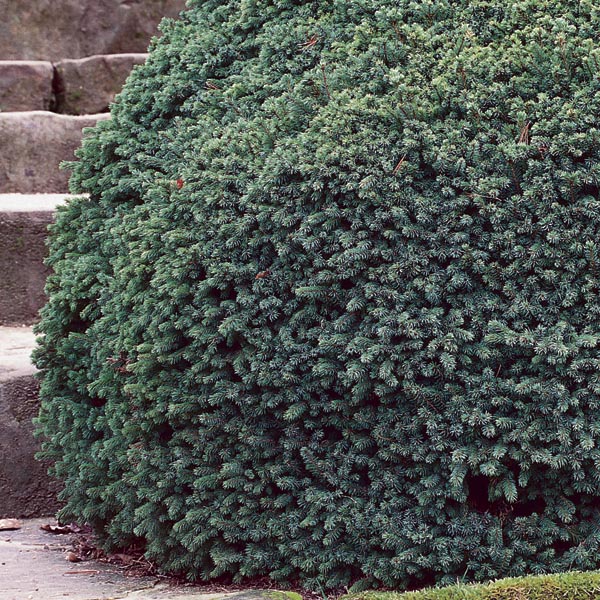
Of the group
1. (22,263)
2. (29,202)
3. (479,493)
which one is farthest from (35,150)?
(479,493)

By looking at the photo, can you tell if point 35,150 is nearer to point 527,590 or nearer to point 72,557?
point 72,557

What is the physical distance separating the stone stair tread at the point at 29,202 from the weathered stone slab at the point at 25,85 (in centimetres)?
137

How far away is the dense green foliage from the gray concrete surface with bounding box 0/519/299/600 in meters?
0.42

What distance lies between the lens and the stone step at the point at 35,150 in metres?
6.05

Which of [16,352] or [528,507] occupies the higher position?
[16,352]

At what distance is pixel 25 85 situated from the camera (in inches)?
275

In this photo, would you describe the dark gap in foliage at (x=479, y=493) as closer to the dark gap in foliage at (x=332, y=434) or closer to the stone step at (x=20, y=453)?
the dark gap in foliage at (x=332, y=434)

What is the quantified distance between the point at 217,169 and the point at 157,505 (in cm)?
115

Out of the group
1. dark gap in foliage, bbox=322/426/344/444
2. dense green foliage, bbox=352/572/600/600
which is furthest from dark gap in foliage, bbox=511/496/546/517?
dark gap in foliage, bbox=322/426/344/444

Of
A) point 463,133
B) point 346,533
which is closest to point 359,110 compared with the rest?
point 463,133

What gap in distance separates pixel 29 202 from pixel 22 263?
572mm

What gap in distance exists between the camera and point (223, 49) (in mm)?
3619

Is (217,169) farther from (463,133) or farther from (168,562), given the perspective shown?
(168,562)

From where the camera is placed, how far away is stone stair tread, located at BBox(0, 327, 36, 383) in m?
4.30
